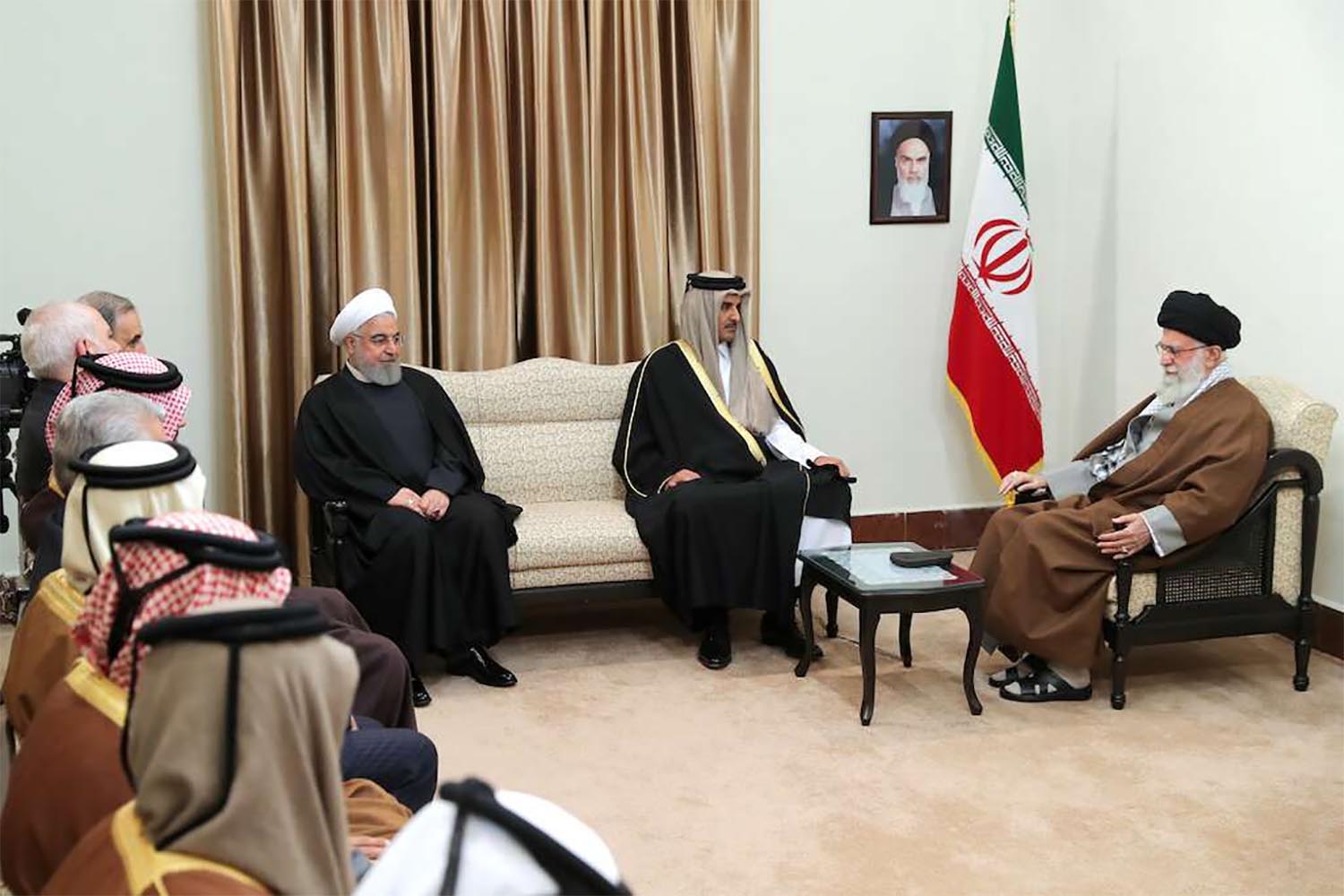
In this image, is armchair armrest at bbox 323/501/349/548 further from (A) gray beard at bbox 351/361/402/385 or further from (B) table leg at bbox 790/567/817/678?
(B) table leg at bbox 790/567/817/678

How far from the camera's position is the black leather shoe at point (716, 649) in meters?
4.75

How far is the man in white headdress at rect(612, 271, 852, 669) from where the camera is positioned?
4.77m

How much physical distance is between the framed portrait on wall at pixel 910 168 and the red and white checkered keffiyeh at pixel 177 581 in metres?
4.61

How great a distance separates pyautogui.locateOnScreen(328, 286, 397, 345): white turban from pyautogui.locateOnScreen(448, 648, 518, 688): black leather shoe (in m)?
1.18

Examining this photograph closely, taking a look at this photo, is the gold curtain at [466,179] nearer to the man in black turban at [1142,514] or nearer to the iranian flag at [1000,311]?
the iranian flag at [1000,311]

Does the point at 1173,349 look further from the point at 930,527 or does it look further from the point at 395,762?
the point at 395,762

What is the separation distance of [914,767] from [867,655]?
406 mm

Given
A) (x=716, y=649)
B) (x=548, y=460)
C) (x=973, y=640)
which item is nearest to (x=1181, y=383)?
(x=973, y=640)

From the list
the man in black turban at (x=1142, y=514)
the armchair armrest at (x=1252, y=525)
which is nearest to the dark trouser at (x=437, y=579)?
the man in black turban at (x=1142, y=514)

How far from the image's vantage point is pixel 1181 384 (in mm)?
4531

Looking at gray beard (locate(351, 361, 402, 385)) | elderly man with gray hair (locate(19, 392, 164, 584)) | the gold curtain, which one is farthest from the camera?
the gold curtain

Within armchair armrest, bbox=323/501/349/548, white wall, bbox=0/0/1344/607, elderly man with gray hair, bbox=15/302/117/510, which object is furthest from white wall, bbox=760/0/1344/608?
elderly man with gray hair, bbox=15/302/117/510

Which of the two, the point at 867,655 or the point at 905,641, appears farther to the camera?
the point at 905,641

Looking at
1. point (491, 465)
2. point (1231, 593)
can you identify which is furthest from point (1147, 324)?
point (491, 465)
